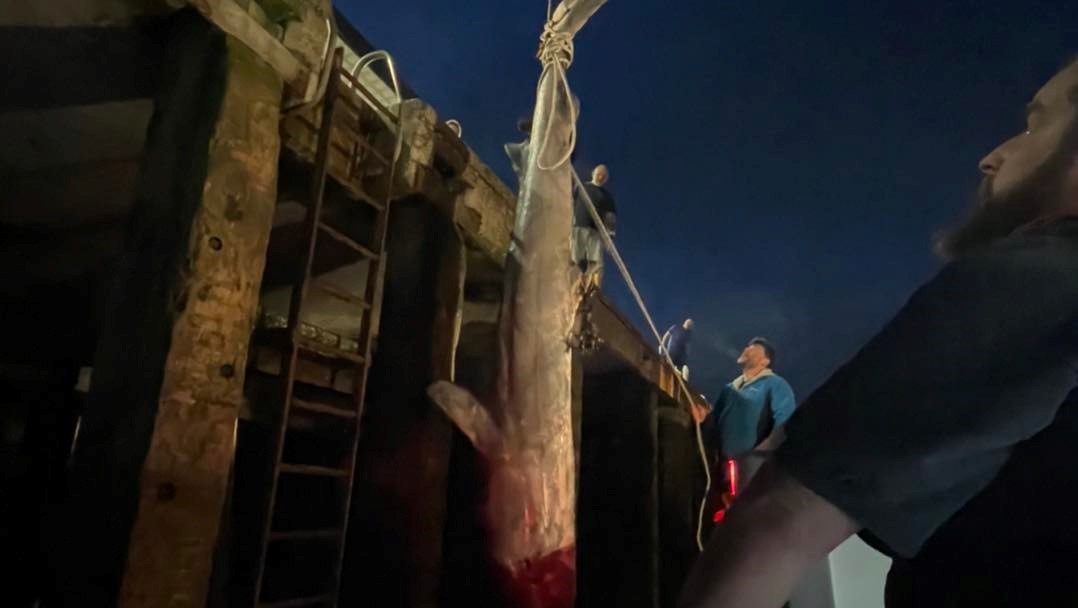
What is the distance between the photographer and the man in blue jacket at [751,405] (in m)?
6.91

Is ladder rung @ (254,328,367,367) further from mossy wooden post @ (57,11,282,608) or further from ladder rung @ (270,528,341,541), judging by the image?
ladder rung @ (270,528,341,541)

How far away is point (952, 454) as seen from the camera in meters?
0.90

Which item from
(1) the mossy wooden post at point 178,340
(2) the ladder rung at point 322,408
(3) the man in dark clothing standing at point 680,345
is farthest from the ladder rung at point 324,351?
(3) the man in dark clothing standing at point 680,345

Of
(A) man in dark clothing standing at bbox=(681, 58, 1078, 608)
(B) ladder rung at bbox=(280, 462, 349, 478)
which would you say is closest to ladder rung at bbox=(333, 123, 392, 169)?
(B) ladder rung at bbox=(280, 462, 349, 478)

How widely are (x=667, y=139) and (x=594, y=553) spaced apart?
1904 inches

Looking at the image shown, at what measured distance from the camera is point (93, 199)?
4.52 m

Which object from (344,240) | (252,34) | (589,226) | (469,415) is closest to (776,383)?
(589,226)

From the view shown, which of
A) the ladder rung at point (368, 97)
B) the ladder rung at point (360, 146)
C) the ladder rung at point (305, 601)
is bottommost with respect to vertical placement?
the ladder rung at point (305, 601)

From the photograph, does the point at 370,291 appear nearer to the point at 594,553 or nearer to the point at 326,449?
the point at 326,449

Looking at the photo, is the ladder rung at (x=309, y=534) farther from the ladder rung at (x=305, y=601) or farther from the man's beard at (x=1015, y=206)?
the man's beard at (x=1015, y=206)

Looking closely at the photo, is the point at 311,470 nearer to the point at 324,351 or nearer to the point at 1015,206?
the point at 324,351

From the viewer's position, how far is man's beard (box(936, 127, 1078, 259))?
42.9 inches

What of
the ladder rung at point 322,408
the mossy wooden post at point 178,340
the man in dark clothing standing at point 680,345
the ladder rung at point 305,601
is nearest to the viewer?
the mossy wooden post at point 178,340

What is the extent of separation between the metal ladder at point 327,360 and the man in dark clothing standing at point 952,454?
7.79 ft
